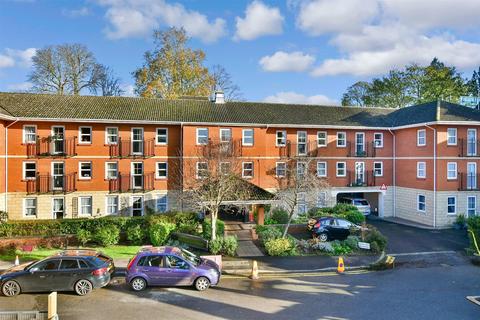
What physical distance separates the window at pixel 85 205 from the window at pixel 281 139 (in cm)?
1561

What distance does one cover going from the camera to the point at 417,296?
551 inches

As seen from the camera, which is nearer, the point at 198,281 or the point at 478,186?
the point at 198,281

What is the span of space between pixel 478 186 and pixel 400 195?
591 centimetres

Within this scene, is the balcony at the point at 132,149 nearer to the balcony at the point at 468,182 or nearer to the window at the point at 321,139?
the window at the point at 321,139

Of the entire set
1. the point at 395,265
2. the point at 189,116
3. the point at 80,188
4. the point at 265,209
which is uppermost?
the point at 189,116

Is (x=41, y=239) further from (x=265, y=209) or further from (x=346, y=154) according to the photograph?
(x=346, y=154)

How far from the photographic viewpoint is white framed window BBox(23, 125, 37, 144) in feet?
87.4

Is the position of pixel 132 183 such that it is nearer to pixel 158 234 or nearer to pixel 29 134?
pixel 29 134

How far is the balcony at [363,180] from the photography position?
32.4 meters

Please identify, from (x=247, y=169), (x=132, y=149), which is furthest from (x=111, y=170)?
(x=247, y=169)

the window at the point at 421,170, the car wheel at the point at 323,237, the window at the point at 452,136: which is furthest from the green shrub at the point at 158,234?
the window at the point at 452,136

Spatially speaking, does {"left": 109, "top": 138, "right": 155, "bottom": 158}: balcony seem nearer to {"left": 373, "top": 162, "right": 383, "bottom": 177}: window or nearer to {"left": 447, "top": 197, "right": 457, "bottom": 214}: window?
{"left": 373, "top": 162, "right": 383, "bottom": 177}: window

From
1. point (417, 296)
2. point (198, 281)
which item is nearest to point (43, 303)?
point (198, 281)

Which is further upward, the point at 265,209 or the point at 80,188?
the point at 80,188
